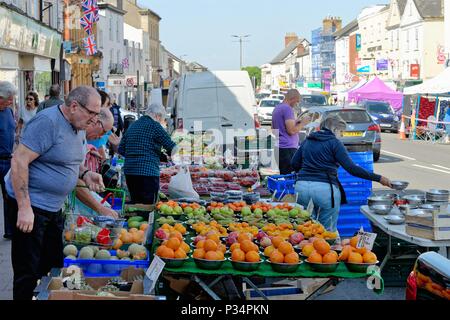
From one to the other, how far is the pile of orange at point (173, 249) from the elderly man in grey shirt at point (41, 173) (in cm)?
84

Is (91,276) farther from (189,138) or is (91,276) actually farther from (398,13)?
(398,13)

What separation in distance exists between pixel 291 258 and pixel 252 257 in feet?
0.96

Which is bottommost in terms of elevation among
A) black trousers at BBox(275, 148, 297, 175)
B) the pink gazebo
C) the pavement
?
the pavement

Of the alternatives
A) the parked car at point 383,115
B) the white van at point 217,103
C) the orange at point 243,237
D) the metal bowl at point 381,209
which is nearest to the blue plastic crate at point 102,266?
the orange at point 243,237

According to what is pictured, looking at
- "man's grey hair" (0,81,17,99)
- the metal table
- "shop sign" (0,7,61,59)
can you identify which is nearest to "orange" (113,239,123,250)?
the metal table

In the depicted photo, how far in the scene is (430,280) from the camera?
5066 mm

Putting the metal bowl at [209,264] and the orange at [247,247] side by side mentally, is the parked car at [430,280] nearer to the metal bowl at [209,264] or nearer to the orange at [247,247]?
the orange at [247,247]

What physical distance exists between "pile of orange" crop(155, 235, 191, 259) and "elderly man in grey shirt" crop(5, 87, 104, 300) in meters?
0.84

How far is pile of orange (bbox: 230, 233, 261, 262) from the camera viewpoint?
6.05 metres

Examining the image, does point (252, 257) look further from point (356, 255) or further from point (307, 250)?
point (356, 255)

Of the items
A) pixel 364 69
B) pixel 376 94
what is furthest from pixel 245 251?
pixel 364 69

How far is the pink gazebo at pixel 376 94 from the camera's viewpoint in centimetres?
4800

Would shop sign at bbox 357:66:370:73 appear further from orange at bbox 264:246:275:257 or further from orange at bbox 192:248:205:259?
orange at bbox 192:248:205:259

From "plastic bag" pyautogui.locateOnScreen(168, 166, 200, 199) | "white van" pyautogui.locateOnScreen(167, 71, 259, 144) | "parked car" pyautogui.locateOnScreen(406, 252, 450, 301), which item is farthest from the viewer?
"white van" pyautogui.locateOnScreen(167, 71, 259, 144)
